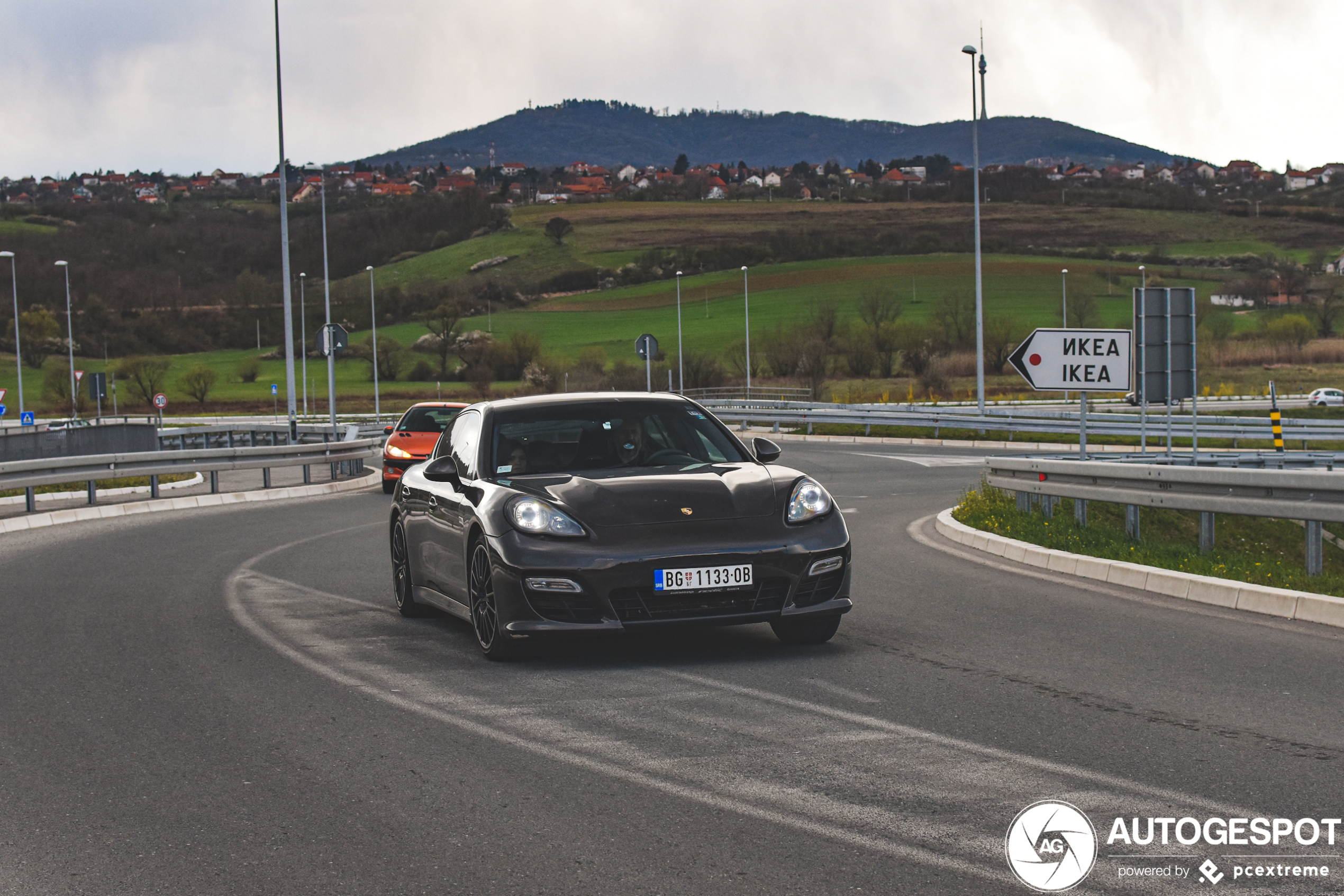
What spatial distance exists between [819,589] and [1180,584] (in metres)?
4.02

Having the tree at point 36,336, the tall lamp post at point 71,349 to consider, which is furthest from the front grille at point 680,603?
the tree at point 36,336

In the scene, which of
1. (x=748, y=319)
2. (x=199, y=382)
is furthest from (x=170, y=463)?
(x=748, y=319)

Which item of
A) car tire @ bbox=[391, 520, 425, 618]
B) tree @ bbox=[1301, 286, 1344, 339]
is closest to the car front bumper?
car tire @ bbox=[391, 520, 425, 618]

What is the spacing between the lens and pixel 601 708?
7.16 meters

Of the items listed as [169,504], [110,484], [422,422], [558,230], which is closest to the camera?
[169,504]

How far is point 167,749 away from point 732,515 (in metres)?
3.20

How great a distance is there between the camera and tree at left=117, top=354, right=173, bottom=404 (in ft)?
311

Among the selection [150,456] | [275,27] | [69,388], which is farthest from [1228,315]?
[150,456]

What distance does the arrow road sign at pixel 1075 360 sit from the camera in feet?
52.5

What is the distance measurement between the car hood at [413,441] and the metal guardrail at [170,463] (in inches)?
114

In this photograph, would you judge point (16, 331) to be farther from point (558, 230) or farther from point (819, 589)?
point (558, 230)

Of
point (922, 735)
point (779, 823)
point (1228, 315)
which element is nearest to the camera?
point (779, 823)

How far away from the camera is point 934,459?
32.5 m

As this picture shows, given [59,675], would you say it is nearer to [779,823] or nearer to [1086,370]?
[779,823]
